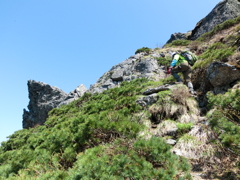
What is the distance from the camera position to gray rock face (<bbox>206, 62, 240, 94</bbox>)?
7145 mm

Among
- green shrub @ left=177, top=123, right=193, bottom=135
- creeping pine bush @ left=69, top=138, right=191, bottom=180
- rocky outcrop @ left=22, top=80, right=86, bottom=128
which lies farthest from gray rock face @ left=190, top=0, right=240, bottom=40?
creeping pine bush @ left=69, top=138, right=191, bottom=180

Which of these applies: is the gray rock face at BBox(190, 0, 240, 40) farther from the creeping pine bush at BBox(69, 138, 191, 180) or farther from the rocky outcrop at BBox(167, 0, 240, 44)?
the creeping pine bush at BBox(69, 138, 191, 180)

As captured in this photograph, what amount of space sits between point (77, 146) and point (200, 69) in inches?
306

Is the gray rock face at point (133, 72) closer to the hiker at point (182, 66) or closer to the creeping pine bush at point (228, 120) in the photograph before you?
the hiker at point (182, 66)

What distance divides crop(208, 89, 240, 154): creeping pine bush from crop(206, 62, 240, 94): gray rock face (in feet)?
10.4

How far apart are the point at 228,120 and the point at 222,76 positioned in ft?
13.8

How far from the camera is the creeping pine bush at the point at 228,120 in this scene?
10.7ft

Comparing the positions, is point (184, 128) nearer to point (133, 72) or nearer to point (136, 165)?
point (136, 165)

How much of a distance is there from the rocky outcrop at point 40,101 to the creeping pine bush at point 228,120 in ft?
76.5

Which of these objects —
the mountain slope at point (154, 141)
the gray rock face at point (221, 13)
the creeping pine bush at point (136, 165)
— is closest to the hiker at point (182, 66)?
the mountain slope at point (154, 141)

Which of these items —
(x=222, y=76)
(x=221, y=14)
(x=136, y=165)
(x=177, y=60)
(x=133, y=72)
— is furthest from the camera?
(x=221, y=14)

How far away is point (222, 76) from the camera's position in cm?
739

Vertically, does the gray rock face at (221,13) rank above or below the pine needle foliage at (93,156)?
above

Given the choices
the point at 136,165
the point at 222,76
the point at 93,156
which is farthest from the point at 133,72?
the point at 136,165
